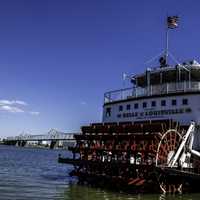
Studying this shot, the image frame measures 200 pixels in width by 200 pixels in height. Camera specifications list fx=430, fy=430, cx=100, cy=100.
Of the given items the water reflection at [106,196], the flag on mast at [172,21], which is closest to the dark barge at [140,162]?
the water reflection at [106,196]

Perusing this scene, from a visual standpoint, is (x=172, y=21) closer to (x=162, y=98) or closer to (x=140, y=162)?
(x=162, y=98)

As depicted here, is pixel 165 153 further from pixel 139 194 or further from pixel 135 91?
pixel 135 91

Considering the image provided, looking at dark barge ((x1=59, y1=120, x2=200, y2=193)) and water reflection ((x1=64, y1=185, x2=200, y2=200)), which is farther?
dark barge ((x1=59, y1=120, x2=200, y2=193))

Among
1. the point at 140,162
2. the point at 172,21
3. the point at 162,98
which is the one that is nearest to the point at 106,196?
the point at 140,162

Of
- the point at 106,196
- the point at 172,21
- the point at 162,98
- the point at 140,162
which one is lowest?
the point at 106,196

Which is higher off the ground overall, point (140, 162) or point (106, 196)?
point (140, 162)

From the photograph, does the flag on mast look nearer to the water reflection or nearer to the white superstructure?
the white superstructure

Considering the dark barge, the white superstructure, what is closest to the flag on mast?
the white superstructure

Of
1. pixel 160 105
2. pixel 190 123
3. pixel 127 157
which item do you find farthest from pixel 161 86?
pixel 127 157

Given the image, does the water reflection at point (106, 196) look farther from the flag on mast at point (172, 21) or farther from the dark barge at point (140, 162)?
the flag on mast at point (172, 21)

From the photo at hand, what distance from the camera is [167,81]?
2173 cm

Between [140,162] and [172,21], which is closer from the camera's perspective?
[140,162]

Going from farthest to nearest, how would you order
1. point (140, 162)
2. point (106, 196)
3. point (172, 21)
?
point (172, 21) → point (140, 162) → point (106, 196)

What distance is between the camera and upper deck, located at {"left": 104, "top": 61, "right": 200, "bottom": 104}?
20.2 m
